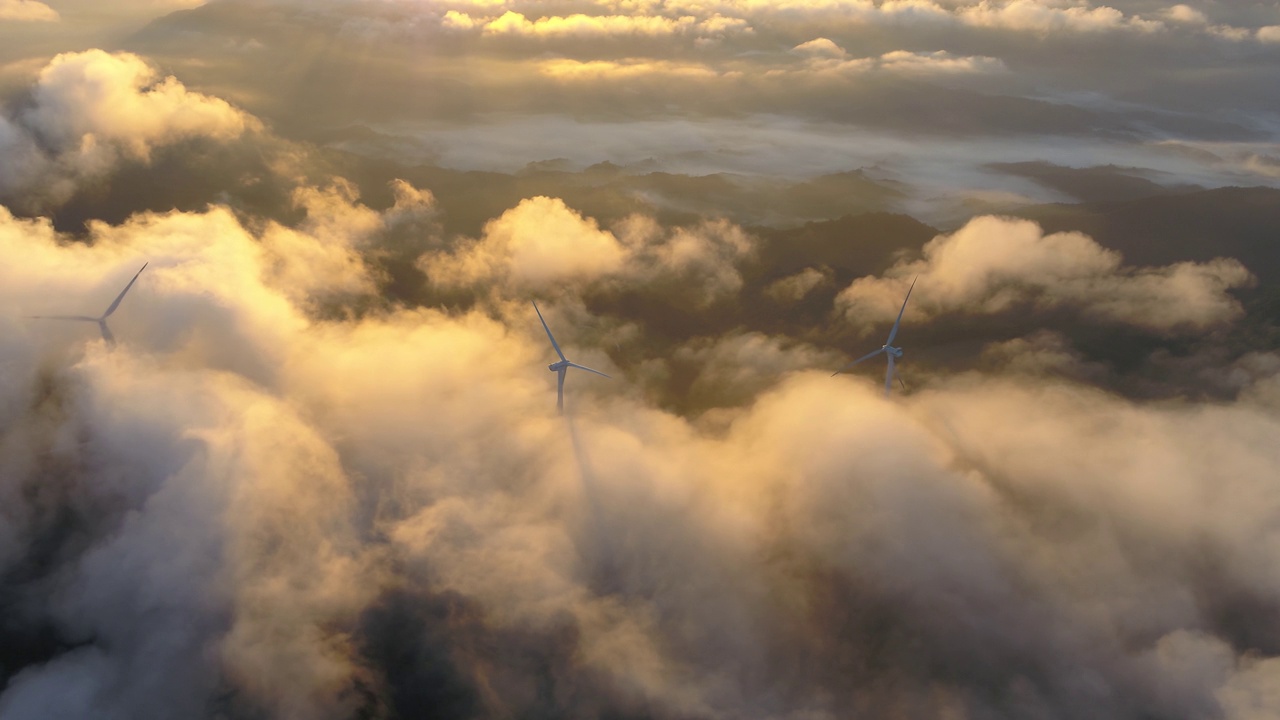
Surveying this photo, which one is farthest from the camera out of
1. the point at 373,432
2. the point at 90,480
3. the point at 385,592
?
the point at 373,432

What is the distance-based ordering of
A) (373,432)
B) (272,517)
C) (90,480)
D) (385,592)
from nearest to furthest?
(385,592), (272,517), (90,480), (373,432)

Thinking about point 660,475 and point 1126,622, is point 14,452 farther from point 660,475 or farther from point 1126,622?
point 1126,622

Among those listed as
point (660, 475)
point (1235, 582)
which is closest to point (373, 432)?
point (660, 475)

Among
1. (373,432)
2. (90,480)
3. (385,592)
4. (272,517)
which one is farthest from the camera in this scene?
(373,432)

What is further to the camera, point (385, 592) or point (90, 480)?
point (90, 480)

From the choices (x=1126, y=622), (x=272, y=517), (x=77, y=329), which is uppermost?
(x=77, y=329)

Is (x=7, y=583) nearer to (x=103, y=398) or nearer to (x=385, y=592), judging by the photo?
(x=103, y=398)

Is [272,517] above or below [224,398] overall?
below

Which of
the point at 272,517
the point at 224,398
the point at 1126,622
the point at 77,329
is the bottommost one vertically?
the point at 1126,622

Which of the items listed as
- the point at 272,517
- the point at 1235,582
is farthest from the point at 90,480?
the point at 1235,582
